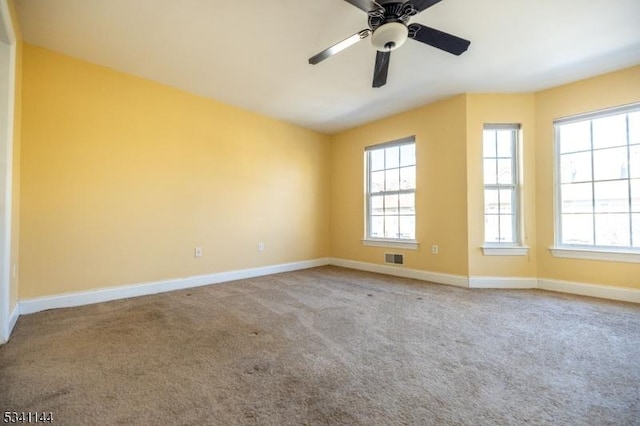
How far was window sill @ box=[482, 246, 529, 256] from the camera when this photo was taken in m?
3.61

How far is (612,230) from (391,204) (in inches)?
103

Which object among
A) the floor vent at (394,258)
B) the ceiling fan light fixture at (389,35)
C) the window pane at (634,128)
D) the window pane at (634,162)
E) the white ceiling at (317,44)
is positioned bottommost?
the floor vent at (394,258)

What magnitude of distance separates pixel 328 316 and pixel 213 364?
113 centimetres

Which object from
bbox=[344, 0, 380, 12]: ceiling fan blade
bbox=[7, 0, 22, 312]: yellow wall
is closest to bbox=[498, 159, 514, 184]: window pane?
bbox=[344, 0, 380, 12]: ceiling fan blade

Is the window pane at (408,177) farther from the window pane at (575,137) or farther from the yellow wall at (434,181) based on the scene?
the window pane at (575,137)

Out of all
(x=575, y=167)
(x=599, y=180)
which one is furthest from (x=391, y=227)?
(x=599, y=180)

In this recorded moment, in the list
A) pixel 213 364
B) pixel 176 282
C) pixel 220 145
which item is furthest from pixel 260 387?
pixel 220 145

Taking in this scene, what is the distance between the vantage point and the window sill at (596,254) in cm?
301

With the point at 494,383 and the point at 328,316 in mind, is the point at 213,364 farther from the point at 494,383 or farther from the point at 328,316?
the point at 494,383

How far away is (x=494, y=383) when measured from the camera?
1527 millimetres

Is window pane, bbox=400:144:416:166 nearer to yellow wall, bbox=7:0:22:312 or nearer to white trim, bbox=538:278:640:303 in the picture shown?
white trim, bbox=538:278:640:303

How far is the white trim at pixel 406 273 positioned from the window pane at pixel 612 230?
5.06ft

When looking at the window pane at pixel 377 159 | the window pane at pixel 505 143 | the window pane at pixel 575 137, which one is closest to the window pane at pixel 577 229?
the window pane at pixel 575 137

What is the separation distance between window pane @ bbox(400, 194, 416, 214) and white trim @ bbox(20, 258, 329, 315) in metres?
2.21
